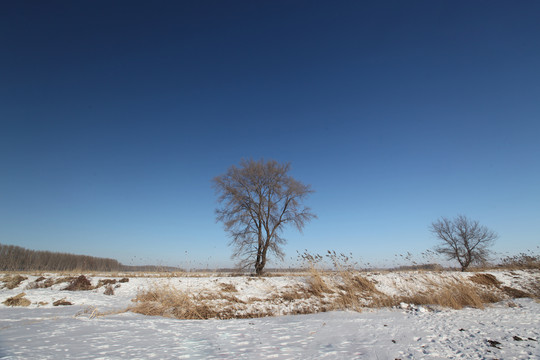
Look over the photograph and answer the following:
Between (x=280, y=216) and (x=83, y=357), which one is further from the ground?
(x=280, y=216)

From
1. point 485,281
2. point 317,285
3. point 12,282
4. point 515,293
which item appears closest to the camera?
point 515,293

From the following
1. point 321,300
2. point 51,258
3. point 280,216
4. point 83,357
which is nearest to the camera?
point 83,357

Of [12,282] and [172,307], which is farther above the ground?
[12,282]

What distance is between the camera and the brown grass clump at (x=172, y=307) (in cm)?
486

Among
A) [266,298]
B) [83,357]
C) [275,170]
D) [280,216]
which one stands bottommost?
[266,298]

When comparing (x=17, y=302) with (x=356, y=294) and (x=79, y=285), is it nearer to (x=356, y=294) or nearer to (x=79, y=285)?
(x=79, y=285)

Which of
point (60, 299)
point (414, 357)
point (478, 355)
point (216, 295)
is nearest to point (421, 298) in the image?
point (478, 355)

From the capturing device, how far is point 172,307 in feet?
17.2

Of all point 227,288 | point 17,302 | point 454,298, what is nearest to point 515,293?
point 454,298

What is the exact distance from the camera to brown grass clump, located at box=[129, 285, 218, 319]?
486 centimetres

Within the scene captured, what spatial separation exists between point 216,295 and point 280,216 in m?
9.36

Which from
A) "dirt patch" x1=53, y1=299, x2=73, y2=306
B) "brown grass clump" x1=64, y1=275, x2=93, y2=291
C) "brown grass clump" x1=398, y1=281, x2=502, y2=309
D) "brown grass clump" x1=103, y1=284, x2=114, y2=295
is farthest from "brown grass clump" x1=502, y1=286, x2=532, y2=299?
"brown grass clump" x1=64, y1=275, x2=93, y2=291

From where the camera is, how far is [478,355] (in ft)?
7.67

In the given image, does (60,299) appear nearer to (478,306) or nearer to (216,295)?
Result: (216,295)
